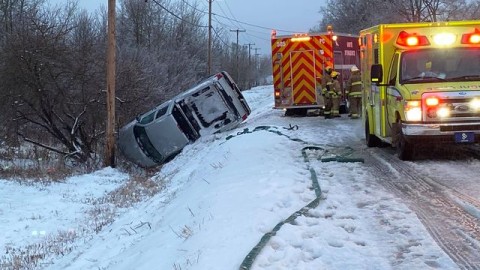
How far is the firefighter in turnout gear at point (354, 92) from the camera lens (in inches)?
717

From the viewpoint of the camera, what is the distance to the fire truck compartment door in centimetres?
1950

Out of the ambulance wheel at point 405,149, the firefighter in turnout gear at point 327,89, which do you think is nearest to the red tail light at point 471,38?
the ambulance wheel at point 405,149

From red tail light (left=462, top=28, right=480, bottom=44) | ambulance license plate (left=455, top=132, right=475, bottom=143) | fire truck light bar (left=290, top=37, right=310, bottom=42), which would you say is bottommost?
ambulance license plate (left=455, top=132, right=475, bottom=143)

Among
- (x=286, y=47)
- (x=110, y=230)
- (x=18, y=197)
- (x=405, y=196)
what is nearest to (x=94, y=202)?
(x=18, y=197)

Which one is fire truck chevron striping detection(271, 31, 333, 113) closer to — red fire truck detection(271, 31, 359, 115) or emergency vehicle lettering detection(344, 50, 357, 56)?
red fire truck detection(271, 31, 359, 115)

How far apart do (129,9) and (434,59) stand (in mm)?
49420

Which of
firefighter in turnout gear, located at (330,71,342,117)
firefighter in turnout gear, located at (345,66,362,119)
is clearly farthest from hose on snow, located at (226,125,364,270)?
firefighter in turnout gear, located at (345,66,362,119)

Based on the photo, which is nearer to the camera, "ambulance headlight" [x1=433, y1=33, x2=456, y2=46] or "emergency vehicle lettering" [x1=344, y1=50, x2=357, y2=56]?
"ambulance headlight" [x1=433, y1=33, x2=456, y2=46]

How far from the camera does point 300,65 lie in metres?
19.5

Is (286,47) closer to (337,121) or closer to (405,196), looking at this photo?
(337,121)

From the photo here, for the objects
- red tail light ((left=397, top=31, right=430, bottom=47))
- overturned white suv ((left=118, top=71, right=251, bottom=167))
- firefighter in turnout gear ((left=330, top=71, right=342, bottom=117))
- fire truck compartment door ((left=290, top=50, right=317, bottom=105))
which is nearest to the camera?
red tail light ((left=397, top=31, right=430, bottom=47))

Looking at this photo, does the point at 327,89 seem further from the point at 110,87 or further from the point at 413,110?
the point at 413,110

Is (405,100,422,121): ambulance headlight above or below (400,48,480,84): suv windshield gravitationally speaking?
below

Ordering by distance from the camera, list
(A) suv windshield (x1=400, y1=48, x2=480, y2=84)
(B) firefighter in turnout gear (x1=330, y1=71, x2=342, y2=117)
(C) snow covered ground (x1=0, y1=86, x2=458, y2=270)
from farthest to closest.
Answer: (B) firefighter in turnout gear (x1=330, y1=71, x2=342, y2=117), (A) suv windshield (x1=400, y1=48, x2=480, y2=84), (C) snow covered ground (x1=0, y1=86, x2=458, y2=270)
